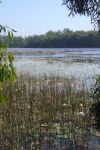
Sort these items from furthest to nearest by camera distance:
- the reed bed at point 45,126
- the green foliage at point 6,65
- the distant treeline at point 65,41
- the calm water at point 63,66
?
the distant treeline at point 65,41
the calm water at point 63,66
the reed bed at point 45,126
the green foliage at point 6,65

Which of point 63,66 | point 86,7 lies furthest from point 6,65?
point 63,66

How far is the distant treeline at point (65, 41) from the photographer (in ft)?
252

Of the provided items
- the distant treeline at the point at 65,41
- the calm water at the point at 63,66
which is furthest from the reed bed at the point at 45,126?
the distant treeline at the point at 65,41

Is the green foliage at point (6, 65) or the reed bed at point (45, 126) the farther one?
the reed bed at point (45, 126)

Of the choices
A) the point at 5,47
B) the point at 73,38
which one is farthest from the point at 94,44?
the point at 5,47

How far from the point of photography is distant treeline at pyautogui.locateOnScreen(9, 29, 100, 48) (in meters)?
76.9

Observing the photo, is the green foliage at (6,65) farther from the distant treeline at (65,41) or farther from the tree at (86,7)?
the distant treeline at (65,41)

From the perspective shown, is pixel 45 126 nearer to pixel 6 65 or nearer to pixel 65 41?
pixel 6 65

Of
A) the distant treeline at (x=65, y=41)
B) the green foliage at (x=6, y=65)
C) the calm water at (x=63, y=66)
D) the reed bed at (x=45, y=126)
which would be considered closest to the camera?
the green foliage at (x=6, y=65)

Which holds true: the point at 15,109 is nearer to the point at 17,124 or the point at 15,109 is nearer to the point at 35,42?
the point at 17,124

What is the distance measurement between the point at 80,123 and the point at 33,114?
1.03 meters

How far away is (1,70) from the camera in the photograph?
3223 millimetres

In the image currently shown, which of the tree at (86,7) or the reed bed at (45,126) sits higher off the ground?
the tree at (86,7)

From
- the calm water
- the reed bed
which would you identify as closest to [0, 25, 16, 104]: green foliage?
the reed bed
